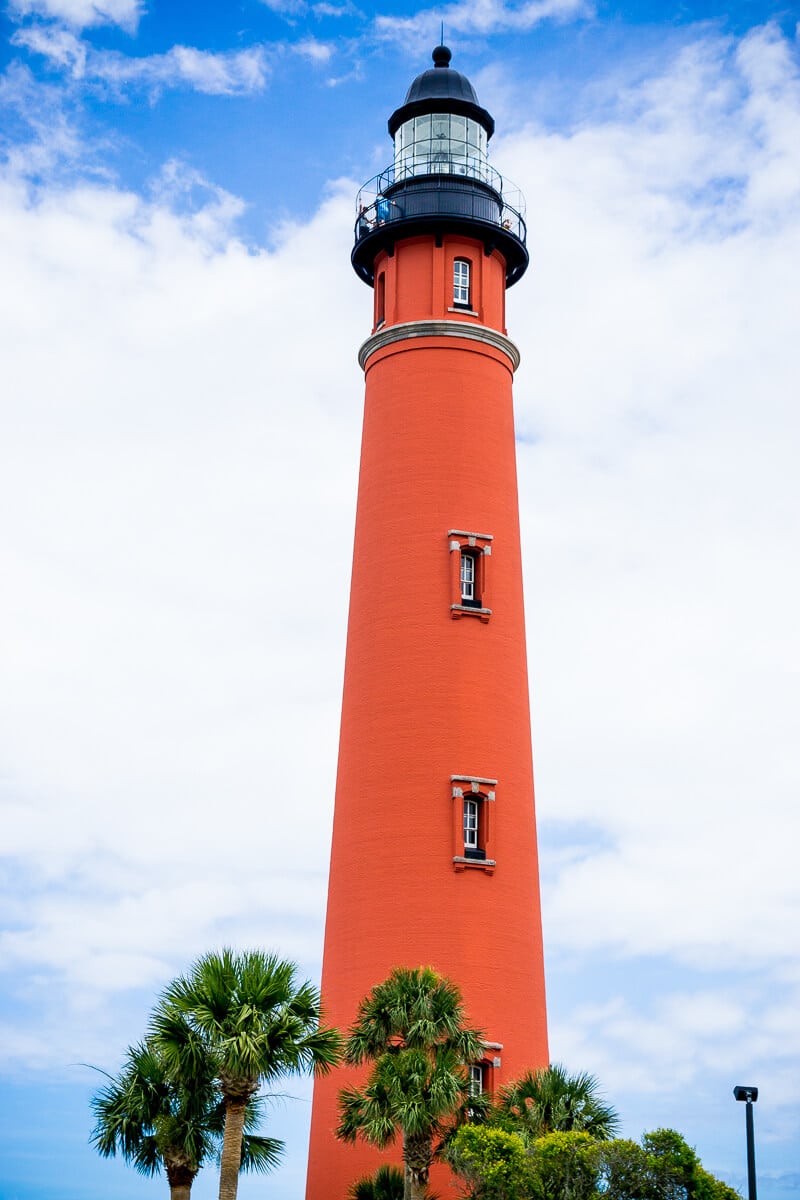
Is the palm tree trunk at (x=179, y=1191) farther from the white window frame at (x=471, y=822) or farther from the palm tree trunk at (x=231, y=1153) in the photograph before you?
the white window frame at (x=471, y=822)

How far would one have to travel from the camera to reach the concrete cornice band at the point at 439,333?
36.5 metres

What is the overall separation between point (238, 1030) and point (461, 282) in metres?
18.5

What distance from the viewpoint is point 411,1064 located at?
28000 mm

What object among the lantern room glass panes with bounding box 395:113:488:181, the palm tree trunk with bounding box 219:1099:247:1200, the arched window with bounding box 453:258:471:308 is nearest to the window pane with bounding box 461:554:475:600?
the arched window with bounding box 453:258:471:308

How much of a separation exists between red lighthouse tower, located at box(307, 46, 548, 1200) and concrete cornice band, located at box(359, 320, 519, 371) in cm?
5

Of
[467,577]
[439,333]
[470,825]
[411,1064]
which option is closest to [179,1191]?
[411,1064]

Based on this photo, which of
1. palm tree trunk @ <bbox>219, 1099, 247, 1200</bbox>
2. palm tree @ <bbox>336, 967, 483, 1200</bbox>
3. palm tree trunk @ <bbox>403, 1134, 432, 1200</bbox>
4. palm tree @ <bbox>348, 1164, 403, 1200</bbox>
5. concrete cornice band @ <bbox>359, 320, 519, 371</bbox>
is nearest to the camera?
palm tree trunk @ <bbox>219, 1099, 247, 1200</bbox>

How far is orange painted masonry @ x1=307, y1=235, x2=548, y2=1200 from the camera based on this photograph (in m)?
32.5

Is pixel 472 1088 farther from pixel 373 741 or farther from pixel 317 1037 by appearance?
pixel 373 741

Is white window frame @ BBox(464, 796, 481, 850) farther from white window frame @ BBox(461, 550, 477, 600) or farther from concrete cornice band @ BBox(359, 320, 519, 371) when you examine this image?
concrete cornice band @ BBox(359, 320, 519, 371)

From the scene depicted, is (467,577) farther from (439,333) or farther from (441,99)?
(441,99)

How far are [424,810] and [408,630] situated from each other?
12.7ft

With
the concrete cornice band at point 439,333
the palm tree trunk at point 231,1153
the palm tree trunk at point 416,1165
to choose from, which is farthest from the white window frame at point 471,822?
the concrete cornice band at point 439,333

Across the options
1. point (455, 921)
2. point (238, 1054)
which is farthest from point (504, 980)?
point (238, 1054)
